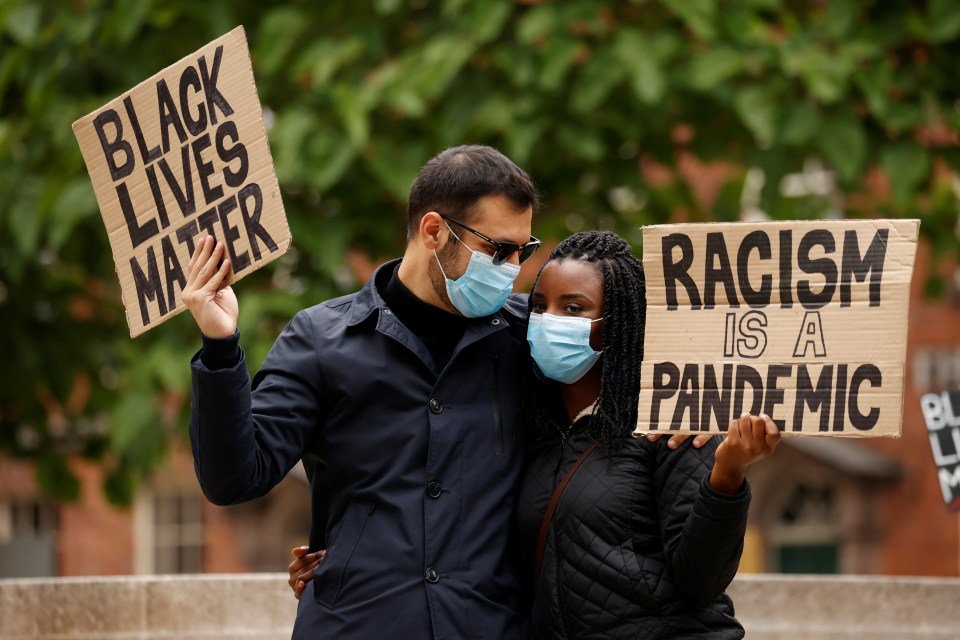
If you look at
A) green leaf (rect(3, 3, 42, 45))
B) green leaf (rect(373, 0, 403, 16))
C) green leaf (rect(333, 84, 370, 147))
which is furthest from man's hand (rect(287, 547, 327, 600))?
green leaf (rect(3, 3, 42, 45))

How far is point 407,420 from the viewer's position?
360 centimetres

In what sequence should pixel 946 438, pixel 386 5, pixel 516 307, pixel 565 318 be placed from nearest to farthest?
pixel 565 318 → pixel 516 307 → pixel 946 438 → pixel 386 5

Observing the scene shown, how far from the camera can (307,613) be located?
142 inches

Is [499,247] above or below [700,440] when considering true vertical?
above

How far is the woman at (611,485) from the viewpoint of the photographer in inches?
127

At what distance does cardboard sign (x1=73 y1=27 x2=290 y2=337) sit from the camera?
11.5 ft

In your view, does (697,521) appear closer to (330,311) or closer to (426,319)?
(426,319)

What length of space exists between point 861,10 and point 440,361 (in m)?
3.88

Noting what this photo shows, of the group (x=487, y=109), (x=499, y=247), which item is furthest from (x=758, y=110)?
(x=499, y=247)

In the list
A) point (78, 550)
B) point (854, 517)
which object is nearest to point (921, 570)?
point (854, 517)

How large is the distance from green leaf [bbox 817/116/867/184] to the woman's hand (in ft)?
11.0

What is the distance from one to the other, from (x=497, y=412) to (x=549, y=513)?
0.30 metres

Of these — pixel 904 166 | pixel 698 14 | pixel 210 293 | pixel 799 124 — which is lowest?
pixel 210 293

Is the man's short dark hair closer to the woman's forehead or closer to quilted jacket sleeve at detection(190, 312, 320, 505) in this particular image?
the woman's forehead
